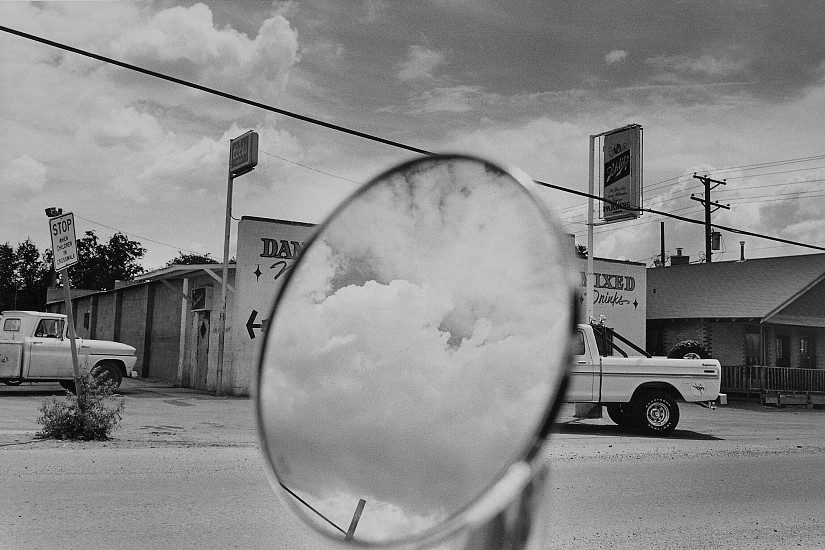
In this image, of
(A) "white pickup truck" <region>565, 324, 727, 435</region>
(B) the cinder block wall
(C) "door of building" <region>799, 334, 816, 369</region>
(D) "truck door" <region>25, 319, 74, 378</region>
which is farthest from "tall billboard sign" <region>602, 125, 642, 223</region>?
(B) the cinder block wall

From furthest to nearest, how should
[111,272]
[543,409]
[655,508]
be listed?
[111,272] → [655,508] → [543,409]

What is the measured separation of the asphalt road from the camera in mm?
5746

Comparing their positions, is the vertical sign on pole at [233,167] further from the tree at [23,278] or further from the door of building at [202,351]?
the tree at [23,278]

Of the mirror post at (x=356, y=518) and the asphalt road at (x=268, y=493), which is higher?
the mirror post at (x=356, y=518)

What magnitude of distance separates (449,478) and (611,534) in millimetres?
5531

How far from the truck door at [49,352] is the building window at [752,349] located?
2311 centimetres

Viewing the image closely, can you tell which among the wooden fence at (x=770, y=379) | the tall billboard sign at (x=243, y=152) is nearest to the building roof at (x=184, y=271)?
the tall billboard sign at (x=243, y=152)

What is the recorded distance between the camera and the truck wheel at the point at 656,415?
1477 cm

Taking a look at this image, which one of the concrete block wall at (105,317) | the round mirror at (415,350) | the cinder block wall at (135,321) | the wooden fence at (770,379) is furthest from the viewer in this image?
the concrete block wall at (105,317)

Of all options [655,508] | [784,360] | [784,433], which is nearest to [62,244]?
[655,508]

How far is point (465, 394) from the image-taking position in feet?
3.07

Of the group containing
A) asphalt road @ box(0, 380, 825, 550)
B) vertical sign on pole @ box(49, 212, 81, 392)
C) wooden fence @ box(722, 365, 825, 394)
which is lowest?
asphalt road @ box(0, 380, 825, 550)

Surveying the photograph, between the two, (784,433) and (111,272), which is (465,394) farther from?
(111,272)

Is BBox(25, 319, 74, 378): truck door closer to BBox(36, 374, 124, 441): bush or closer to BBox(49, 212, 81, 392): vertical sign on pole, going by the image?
BBox(49, 212, 81, 392): vertical sign on pole
